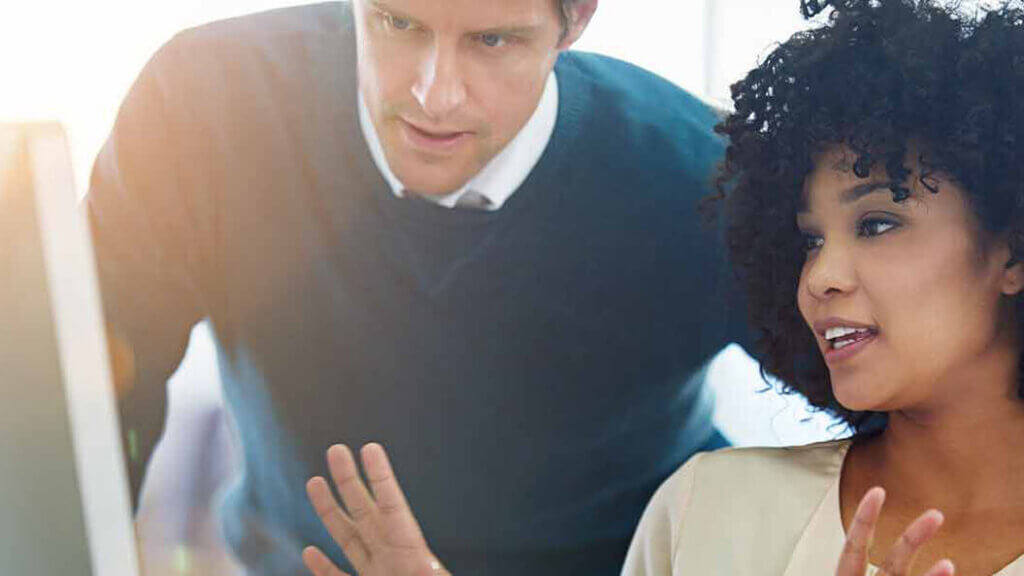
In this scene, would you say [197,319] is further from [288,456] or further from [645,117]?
[645,117]

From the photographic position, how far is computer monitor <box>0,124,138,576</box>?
525 mm

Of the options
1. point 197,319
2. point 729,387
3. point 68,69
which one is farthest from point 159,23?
point 729,387

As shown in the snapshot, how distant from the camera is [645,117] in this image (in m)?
1.31

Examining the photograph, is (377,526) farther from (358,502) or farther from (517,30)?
(517,30)

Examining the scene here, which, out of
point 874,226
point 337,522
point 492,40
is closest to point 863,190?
point 874,226

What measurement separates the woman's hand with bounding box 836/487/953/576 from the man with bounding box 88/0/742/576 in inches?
13.7

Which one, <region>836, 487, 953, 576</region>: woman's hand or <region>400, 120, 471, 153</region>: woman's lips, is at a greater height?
Answer: <region>400, 120, 471, 153</region>: woman's lips

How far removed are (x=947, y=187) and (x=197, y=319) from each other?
73cm

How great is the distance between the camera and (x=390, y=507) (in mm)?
1142

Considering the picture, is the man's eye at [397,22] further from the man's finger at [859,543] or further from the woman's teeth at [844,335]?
the man's finger at [859,543]

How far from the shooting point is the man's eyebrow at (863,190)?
117 centimetres

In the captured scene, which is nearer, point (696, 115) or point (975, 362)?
point (975, 362)

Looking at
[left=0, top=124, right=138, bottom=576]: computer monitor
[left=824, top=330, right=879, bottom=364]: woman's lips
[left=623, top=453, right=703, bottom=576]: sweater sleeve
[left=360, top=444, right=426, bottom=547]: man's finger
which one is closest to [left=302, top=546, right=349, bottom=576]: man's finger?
A: [left=360, top=444, right=426, bottom=547]: man's finger

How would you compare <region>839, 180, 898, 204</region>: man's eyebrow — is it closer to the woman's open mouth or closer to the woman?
the woman
